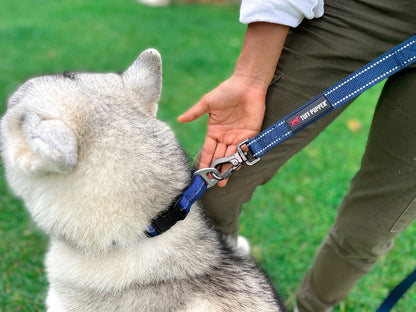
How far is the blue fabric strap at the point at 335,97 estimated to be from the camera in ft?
5.26

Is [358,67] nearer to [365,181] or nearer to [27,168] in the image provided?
[365,181]

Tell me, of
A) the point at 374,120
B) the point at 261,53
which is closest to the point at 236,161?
the point at 261,53

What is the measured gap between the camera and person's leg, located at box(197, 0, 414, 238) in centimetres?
167

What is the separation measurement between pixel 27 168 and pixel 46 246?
1890 millimetres

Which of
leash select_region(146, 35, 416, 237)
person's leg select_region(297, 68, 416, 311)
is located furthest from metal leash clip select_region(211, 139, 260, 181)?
person's leg select_region(297, 68, 416, 311)

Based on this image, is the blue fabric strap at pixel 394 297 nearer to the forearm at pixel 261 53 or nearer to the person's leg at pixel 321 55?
the person's leg at pixel 321 55

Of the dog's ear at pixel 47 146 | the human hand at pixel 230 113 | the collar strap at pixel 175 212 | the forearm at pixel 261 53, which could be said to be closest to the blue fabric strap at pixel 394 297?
the human hand at pixel 230 113

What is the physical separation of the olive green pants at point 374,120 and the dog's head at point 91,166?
0.47 metres

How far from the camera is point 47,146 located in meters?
1.19

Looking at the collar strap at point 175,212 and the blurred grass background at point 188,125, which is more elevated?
the collar strap at point 175,212

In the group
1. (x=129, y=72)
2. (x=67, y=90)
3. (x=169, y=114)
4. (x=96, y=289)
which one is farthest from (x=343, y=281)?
(x=169, y=114)

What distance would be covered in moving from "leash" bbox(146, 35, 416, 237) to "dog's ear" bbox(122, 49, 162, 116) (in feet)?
1.40

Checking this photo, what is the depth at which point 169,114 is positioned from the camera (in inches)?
192

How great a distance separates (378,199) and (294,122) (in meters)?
0.69
